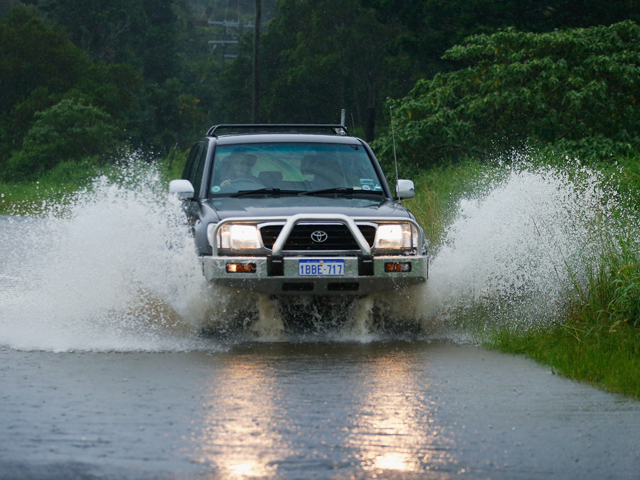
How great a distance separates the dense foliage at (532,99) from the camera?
22172 mm

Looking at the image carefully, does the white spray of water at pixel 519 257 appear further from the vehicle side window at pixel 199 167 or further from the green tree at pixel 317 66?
the green tree at pixel 317 66

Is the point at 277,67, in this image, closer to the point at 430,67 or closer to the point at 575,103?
the point at 430,67

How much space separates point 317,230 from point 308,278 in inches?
16.1

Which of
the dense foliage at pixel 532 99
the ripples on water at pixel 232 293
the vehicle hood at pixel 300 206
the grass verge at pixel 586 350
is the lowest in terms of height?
the grass verge at pixel 586 350

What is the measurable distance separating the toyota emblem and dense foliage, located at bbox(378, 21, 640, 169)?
13684mm

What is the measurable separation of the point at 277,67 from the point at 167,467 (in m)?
61.0

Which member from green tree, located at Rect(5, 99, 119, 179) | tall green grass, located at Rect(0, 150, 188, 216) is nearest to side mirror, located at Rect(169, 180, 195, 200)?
tall green grass, located at Rect(0, 150, 188, 216)

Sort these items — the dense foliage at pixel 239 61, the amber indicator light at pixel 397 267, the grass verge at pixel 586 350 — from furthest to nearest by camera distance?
the dense foliage at pixel 239 61 → the amber indicator light at pixel 397 267 → the grass verge at pixel 586 350

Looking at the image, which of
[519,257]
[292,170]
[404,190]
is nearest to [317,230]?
[292,170]

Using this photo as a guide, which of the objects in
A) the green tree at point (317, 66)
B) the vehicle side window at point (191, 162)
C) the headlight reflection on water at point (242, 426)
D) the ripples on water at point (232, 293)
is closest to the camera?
the headlight reflection on water at point (242, 426)

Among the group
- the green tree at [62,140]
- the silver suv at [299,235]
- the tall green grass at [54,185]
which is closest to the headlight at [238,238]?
the silver suv at [299,235]

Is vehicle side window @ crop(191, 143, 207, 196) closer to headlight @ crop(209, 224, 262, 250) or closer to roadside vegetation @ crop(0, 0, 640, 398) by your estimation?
roadside vegetation @ crop(0, 0, 640, 398)

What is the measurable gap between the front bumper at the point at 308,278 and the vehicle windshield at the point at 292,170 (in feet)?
4.00

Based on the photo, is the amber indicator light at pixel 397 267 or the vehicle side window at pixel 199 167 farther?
the vehicle side window at pixel 199 167
